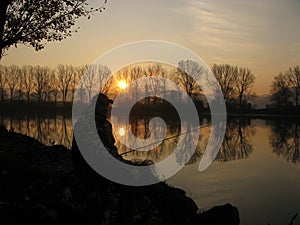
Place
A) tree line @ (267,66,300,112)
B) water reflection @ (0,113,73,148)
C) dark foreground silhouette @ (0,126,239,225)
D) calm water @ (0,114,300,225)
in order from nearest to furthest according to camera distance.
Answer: dark foreground silhouette @ (0,126,239,225) → calm water @ (0,114,300,225) → water reflection @ (0,113,73,148) → tree line @ (267,66,300,112)

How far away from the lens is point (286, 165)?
2147 cm

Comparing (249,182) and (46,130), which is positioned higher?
(46,130)

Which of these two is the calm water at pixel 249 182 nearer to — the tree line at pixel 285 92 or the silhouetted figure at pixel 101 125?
the silhouetted figure at pixel 101 125

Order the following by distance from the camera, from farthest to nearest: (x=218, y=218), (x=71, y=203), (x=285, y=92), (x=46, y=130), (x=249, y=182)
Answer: (x=285, y=92) → (x=46, y=130) → (x=249, y=182) → (x=218, y=218) → (x=71, y=203)

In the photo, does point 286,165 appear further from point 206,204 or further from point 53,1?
point 53,1

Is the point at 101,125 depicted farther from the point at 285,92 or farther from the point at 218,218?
the point at 285,92

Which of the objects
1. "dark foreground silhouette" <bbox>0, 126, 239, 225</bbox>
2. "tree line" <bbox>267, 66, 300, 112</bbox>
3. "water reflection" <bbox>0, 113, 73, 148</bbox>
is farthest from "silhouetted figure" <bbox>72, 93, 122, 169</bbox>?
"tree line" <bbox>267, 66, 300, 112</bbox>

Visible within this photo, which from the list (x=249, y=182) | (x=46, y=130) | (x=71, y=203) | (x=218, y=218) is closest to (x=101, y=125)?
(x=71, y=203)

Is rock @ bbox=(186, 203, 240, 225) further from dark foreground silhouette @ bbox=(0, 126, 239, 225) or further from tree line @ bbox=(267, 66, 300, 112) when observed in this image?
tree line @ bbox=(267, 66, 300, 112)

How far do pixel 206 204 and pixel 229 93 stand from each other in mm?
110373

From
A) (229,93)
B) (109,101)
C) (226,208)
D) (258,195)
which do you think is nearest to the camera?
(226,208)

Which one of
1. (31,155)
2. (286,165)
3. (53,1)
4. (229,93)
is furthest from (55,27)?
(229,93)

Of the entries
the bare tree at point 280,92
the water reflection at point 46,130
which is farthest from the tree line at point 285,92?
the water reflection at point 46,130

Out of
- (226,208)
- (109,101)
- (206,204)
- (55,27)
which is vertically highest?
(55,27)
